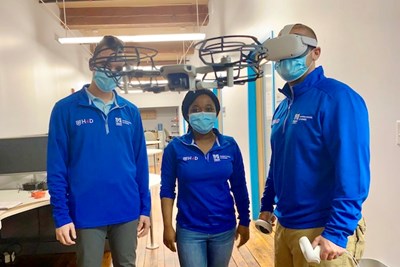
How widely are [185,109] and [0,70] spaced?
3.01 meters

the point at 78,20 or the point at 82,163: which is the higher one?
the point at 78,20

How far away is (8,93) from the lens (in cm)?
391

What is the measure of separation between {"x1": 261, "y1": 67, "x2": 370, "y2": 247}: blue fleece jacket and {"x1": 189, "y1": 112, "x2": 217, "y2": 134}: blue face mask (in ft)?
1.13

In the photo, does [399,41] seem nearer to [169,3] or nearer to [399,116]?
[399,116]

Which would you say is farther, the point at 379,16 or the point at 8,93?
the point at 8,93

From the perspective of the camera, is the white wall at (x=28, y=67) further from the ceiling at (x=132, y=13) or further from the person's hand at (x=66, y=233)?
the person's hand at (x=66, y=233)

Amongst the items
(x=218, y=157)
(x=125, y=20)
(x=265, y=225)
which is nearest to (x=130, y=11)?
(x=125, y=20)

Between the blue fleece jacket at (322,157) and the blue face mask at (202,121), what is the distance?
1.13ft

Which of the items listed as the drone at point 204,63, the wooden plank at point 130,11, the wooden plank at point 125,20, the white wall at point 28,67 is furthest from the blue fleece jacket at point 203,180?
the wooden plank at point 125,20

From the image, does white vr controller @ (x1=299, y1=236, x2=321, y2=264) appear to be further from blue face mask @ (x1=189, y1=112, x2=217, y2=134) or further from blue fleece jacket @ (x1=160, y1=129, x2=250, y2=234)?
blue face mask @ (x1=189, y1=112, x2=217, y2=134)

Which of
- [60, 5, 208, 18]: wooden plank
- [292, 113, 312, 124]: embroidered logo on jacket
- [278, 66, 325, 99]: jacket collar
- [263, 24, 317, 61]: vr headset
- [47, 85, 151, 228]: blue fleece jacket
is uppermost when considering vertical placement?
[60, 5, 208, 18]: wooden plank

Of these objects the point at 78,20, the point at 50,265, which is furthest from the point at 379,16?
the point at 78,20

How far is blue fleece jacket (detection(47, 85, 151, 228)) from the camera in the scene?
1.52m

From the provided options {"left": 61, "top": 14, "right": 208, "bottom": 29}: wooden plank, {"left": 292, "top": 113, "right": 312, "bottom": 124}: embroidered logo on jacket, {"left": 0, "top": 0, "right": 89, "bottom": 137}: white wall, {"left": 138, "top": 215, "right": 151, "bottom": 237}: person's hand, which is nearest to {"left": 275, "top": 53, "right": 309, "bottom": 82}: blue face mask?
{"left": 292, "top": 113, "right": 312, "bottom": 124}: embroidered logo on jacket
